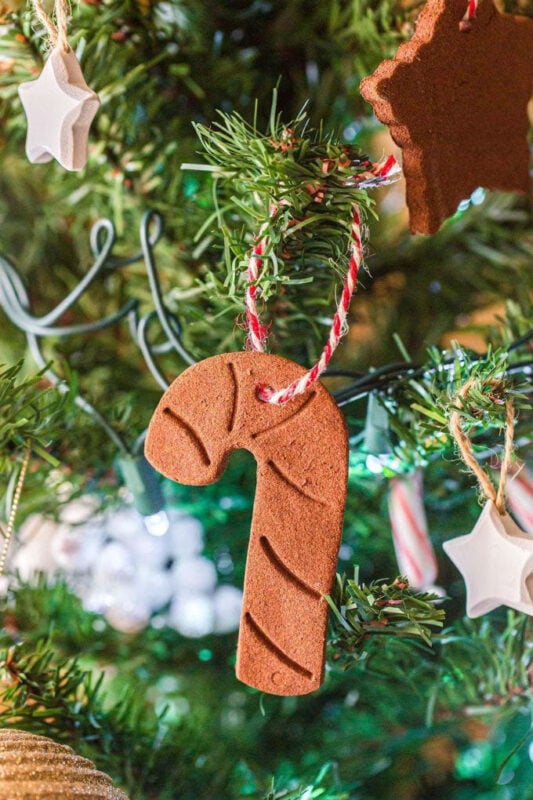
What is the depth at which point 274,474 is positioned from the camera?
0.38m

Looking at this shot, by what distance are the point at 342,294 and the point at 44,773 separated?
0.24 meters

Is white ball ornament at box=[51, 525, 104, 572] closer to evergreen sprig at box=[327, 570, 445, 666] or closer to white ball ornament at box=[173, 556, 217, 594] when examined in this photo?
white ball ornament at box=[173, 556, 217, 594]

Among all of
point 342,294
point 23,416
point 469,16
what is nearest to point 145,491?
point 23,416

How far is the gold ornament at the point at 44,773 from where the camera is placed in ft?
1.10

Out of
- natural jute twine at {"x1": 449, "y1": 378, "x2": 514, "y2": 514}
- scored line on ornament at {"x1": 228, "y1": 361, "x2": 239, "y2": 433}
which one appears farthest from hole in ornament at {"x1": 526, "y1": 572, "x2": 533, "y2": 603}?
scored line on ornament at {"x1": 228, "y1": 361, "x2": 239, "y2": 433}

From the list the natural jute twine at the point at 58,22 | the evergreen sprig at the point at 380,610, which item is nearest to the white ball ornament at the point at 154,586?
the evergreen sprig at the point at 380,610

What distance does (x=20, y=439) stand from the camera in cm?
44

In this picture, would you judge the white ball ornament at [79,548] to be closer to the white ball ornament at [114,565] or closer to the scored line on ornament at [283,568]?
the white ball ornament at [114,565]

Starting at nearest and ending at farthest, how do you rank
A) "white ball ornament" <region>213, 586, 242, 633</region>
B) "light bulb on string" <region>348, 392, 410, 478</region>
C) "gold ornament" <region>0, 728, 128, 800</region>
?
"gold ornament" <region>0, 728, 128, 800</region> → "light bulb on string" <region>348, 392, 410, 478</region> → "white ball ornament" <region>213, 586, 242, 633</region>

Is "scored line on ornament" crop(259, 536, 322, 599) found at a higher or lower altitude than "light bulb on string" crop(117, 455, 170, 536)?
higher

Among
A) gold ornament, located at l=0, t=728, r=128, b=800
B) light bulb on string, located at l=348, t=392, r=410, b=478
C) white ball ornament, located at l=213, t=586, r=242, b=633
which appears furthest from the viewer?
white ball ornament, located at l=213, t=586, r=242, b=633

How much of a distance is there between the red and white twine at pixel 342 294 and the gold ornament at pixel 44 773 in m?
0.18

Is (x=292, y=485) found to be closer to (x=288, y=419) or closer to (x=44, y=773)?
(x=288, y=419)

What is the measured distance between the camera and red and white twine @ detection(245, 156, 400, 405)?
363mm
